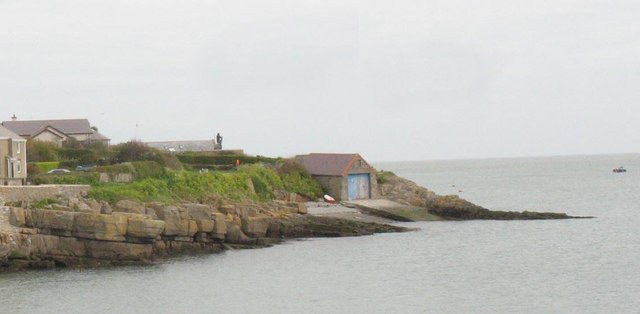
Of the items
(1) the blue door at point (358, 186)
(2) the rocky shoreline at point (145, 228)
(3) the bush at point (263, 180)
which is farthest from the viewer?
(1) the blue door at point (358, 186)

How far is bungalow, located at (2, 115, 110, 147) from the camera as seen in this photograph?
264 feet

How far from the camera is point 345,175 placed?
67188mm

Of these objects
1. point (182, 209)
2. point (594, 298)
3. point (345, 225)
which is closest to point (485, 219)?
point (345, 225)

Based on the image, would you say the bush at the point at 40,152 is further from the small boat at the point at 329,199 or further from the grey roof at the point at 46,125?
the small boat at the point at 329,199

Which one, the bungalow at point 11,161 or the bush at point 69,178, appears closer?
the bush at point 69,178

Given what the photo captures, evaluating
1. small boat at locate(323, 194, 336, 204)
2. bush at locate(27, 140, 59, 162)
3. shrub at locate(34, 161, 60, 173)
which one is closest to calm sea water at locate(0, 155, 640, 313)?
small boat at locate(323, 194, 336, 204)

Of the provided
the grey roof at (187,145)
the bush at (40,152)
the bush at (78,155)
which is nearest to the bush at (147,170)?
the bush at (78,155)

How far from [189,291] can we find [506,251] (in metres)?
19.0

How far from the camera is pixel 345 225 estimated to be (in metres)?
58.2

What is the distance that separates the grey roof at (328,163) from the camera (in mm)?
67688

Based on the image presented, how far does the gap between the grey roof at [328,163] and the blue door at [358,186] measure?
0.96 meters

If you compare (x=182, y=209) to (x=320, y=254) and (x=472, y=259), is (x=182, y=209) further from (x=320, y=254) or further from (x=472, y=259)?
(x=472, y=259)

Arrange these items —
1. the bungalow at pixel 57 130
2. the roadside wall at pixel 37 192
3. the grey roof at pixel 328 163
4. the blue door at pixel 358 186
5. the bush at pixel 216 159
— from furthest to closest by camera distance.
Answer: the bungalow at pixel 57 130 → the bush at pixel 216 159 → the blue door at pixel 358 186 → the grey roof at pixel 328 163 → the roadside wall at pixel 37 192

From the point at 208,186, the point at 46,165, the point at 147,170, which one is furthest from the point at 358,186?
the point at 46,165
